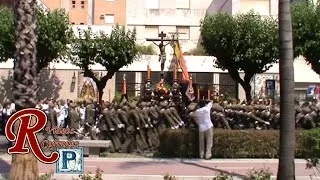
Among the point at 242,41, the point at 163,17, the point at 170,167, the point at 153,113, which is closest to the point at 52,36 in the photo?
the point at 242,41

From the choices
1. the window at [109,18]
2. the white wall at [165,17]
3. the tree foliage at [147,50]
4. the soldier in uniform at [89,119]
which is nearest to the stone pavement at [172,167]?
the soldier in uniform at [89,119]

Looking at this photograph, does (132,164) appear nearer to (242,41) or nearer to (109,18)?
(242,41)

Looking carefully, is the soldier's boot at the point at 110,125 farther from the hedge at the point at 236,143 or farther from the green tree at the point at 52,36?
the green tree at the point at 52,36

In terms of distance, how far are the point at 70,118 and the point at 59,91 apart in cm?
1758

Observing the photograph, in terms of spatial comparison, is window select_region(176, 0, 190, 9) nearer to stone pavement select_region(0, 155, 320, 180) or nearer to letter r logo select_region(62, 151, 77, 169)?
stone pavement select_region(0, 155, 320, 180)

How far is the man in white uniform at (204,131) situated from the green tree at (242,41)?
16.3 m

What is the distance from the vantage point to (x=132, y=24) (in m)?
51.3

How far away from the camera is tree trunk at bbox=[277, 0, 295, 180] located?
10.4 meters

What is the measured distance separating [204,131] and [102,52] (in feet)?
63.9

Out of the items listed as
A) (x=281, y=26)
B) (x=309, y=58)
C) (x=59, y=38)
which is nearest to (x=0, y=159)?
(x=281, y=26)

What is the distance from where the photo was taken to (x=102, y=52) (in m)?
34.4

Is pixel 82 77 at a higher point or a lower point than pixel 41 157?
higher

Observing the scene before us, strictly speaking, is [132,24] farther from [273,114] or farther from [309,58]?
[273,114]

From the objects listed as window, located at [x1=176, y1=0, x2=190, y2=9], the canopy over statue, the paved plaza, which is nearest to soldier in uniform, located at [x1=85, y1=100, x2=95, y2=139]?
the paved plaza
